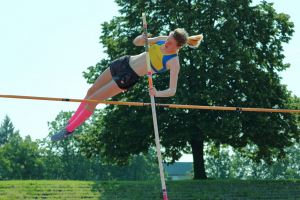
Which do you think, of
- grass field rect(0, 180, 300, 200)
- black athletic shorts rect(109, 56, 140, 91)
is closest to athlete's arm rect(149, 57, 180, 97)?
black athletic shorts rect(109, 56, 140, 91)

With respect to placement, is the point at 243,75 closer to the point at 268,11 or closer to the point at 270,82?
the point at 270,82

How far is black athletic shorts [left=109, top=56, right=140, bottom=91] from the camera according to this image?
612 centimetres

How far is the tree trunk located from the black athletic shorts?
15.7 m

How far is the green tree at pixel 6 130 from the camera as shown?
7775cm

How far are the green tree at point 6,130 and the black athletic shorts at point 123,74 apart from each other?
251 feet

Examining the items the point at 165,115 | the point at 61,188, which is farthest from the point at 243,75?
the point at 61,188

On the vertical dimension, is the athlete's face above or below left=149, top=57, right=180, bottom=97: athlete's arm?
above

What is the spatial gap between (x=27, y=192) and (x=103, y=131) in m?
5.33

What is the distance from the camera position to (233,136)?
64.4ft

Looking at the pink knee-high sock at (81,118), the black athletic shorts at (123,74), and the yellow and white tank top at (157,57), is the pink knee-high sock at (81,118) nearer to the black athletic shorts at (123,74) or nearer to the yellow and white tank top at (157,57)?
the black athletic shorts at (123,74)

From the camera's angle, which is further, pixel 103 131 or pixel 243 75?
pixel 103 131

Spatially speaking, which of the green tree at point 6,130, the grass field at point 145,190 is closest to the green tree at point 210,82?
the grass field at point 145,190

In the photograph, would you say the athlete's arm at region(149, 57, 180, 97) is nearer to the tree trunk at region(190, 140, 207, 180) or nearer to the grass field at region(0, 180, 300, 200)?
the grass field at region(0, 180, 300, 200)

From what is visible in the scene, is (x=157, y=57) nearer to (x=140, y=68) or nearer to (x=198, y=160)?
(x=140, y=68)
